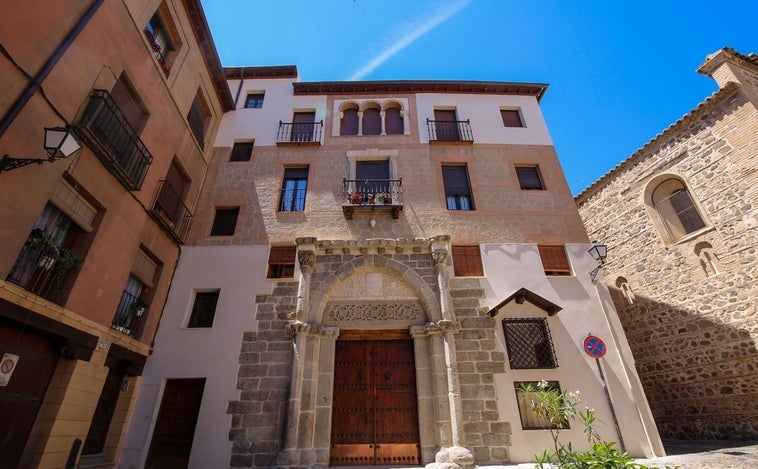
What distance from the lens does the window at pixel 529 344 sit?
7.61 metres

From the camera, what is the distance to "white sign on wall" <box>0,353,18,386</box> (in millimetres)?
4723

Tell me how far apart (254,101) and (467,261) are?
9733 mm

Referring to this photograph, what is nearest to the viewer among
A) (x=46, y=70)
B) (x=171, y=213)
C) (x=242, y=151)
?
(x=46, y=70)

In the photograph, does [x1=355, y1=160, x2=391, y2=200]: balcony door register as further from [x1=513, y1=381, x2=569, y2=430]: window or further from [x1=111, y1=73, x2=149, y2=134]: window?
[x1=513, y1=381, x2=569, y2=430]: window

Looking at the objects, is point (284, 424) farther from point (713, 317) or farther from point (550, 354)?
point (713, 317)

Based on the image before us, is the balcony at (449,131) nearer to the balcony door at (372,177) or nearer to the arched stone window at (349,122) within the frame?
the balcony door at (372,177)

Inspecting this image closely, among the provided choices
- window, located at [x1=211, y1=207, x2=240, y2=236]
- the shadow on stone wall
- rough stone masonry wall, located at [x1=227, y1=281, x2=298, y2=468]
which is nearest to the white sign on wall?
rough stone masonry wall, located at [x1=227, y1=281, x2=298, y2=468]

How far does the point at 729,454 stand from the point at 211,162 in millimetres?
14490

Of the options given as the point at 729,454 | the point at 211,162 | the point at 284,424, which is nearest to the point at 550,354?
the point at 729,454

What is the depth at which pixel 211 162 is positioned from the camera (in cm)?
1081

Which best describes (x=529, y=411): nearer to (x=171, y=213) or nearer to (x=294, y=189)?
(x=294, y=189)

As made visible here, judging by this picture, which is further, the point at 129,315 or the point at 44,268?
the point at 129,315

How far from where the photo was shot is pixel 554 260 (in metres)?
8.98

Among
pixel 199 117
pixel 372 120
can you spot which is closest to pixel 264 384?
pixel 199 117
